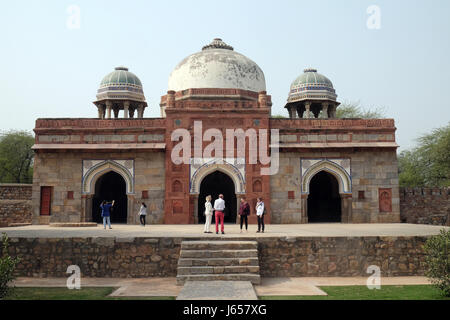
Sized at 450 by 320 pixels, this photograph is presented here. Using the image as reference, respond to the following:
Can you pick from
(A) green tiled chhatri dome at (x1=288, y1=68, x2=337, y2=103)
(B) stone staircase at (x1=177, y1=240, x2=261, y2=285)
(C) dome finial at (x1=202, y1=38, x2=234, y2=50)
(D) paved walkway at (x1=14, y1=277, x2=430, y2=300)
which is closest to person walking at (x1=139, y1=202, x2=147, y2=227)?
(D) paved walkway at (x1=14, y1=277, x2=430, y2=300)

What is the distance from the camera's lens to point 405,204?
18.5m

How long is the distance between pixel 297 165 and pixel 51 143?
31.9 ft

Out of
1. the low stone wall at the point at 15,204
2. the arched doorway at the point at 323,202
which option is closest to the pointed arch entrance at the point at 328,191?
the arched doorway at the point at 323,202

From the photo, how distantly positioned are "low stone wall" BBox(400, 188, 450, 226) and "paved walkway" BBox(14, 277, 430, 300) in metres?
9.32

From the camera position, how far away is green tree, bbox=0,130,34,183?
1185 inches

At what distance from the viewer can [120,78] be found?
2117 cm

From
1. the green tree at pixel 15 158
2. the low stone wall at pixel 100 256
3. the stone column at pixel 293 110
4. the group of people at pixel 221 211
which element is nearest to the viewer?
the low stone wall at pixel 100 256

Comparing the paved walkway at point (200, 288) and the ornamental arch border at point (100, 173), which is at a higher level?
the ornamental arch border at point (100, 173)

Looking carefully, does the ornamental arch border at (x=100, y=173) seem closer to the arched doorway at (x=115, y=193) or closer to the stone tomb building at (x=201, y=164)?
the stone tomb building at (x=201, y=164)

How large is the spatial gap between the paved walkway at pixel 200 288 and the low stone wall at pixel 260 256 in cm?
26

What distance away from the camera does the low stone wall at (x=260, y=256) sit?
9.98 meters
